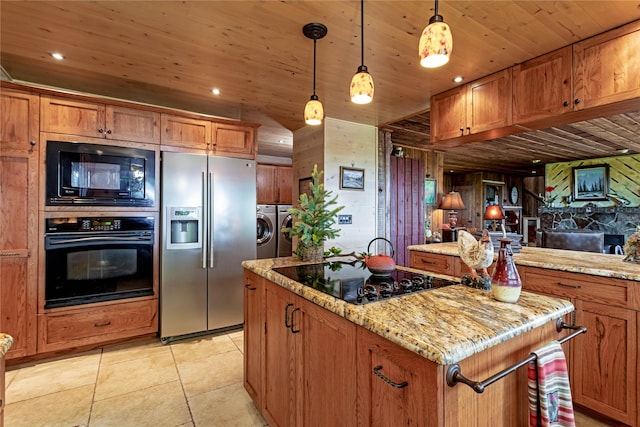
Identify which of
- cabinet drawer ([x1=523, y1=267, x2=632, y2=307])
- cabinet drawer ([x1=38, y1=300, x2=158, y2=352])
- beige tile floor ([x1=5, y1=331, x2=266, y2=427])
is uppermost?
cabinet drawer ([x1=523, y1=267, x2=632, y2=307])

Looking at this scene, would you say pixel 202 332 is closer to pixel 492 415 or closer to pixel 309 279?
pixel 309 279

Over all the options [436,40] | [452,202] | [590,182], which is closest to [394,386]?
[436,40]

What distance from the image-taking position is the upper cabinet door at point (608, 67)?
1.88 metres

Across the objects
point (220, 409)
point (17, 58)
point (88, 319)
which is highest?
point (17, 58)

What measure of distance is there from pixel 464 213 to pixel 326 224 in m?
8.20

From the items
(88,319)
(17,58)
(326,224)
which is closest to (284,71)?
(326,224)

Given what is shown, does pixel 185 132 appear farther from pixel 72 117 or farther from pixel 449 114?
pixel 449 114

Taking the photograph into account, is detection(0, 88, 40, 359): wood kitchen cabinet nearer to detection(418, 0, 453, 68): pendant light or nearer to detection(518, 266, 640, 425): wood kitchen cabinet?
detection(418, 0, 453, 68): pendant light

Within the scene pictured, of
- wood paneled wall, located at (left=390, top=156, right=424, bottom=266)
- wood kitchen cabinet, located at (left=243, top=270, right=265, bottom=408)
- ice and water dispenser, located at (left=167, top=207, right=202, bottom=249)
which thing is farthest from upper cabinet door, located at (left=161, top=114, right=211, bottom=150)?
wood paneled wall, located at (left=390, top=156, right=424, bottom=266)

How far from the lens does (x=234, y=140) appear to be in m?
3.37

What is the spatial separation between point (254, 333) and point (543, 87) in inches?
107

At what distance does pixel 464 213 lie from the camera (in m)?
9.12

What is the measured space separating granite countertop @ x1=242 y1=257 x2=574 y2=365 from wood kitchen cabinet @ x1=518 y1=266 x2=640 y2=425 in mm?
961

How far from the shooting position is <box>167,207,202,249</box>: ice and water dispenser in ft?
9.85
